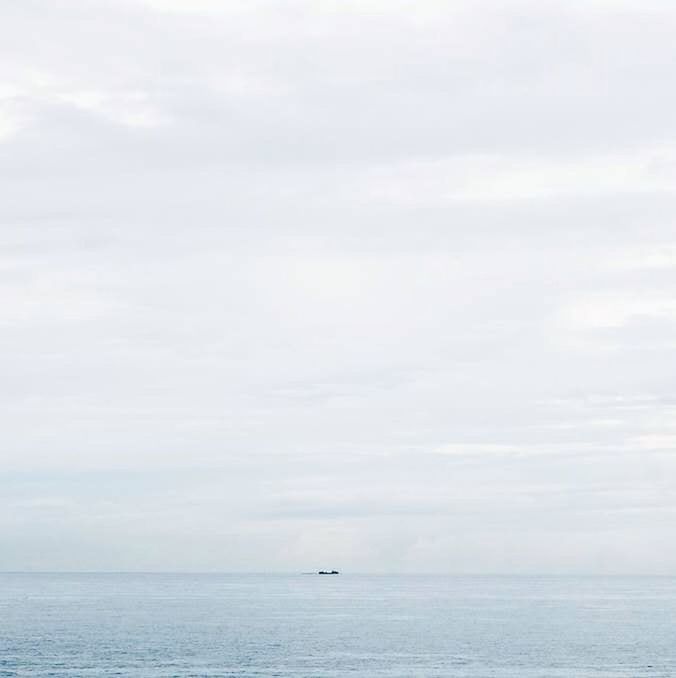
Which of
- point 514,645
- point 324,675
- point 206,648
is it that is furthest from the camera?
point 514,645

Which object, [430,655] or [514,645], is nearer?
[430,655]

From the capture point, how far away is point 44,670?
150m

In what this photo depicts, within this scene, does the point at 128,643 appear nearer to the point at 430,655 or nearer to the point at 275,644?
the point at 275,644

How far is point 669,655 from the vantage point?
601ft

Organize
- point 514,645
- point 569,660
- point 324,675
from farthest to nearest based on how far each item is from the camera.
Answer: point 514,645
point 569,660
point 324,675

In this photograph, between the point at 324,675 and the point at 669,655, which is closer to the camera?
the point at 324,675

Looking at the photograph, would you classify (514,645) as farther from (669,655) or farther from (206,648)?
(206,648)

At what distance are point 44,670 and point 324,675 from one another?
118 ft

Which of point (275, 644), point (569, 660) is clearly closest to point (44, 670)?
point (275, 644)

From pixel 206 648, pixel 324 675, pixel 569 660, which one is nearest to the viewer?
pixel 324 675

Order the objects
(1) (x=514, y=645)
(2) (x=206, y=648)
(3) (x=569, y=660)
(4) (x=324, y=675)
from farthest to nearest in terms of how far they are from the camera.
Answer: (1) (x=514, y=645) → (2) (x=206, y=648) → (3) (x=569, y=660) → (4) (x=324, y=675)

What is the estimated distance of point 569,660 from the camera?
173 m

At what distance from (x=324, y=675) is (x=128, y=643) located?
52.6 m

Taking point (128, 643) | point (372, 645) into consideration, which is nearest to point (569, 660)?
point (372, 645)
